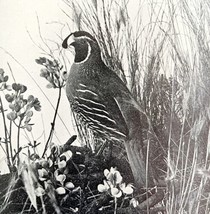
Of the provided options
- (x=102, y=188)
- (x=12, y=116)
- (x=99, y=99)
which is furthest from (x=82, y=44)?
(x=102, y=188)

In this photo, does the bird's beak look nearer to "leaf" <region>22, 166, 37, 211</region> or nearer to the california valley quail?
the california valley quail

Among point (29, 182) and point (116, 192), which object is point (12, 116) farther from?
point (116, 192)

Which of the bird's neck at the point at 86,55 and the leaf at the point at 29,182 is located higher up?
the bird's neck at the point at 86,55

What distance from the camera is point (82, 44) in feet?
3.69

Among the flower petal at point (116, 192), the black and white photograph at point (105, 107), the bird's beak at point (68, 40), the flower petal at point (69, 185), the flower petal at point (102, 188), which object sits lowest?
the flower petal at point (116, 192)

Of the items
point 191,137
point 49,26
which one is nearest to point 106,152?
point 191,137

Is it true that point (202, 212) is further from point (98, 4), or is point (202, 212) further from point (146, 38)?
point (98, 4)

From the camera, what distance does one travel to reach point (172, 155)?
1.08 m

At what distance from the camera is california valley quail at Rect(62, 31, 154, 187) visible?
1.10 meters

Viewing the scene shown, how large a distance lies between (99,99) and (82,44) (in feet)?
0.47

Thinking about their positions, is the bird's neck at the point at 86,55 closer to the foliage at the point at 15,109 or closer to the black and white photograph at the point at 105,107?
the black and white photograph at the point at 105,107

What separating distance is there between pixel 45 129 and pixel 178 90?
34 cm

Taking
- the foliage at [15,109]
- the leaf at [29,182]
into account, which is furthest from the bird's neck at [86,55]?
the leaf at [29,182]

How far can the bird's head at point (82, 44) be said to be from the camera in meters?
1.12
